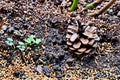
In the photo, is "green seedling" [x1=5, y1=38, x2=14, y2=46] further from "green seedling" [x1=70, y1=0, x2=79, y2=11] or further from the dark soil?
"green seedling" [x1=70, y1=0, x2=79, y2=11]

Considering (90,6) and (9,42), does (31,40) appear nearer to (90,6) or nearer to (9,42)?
(9,42)

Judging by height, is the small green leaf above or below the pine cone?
above

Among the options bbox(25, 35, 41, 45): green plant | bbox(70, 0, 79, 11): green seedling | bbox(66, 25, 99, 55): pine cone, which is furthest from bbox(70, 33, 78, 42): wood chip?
bbox(70, 0, 79, 11): green seedling

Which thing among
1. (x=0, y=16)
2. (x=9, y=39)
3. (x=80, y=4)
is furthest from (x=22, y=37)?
(x=80, y=4)

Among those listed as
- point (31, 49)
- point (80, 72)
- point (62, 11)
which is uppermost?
point (62, 11)

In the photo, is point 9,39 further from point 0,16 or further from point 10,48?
point 0,16

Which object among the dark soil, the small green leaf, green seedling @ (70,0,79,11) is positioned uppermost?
green seedling @ (70,0,79,11)

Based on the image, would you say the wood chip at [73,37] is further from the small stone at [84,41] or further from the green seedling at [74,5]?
the green seedling at [74,5]
